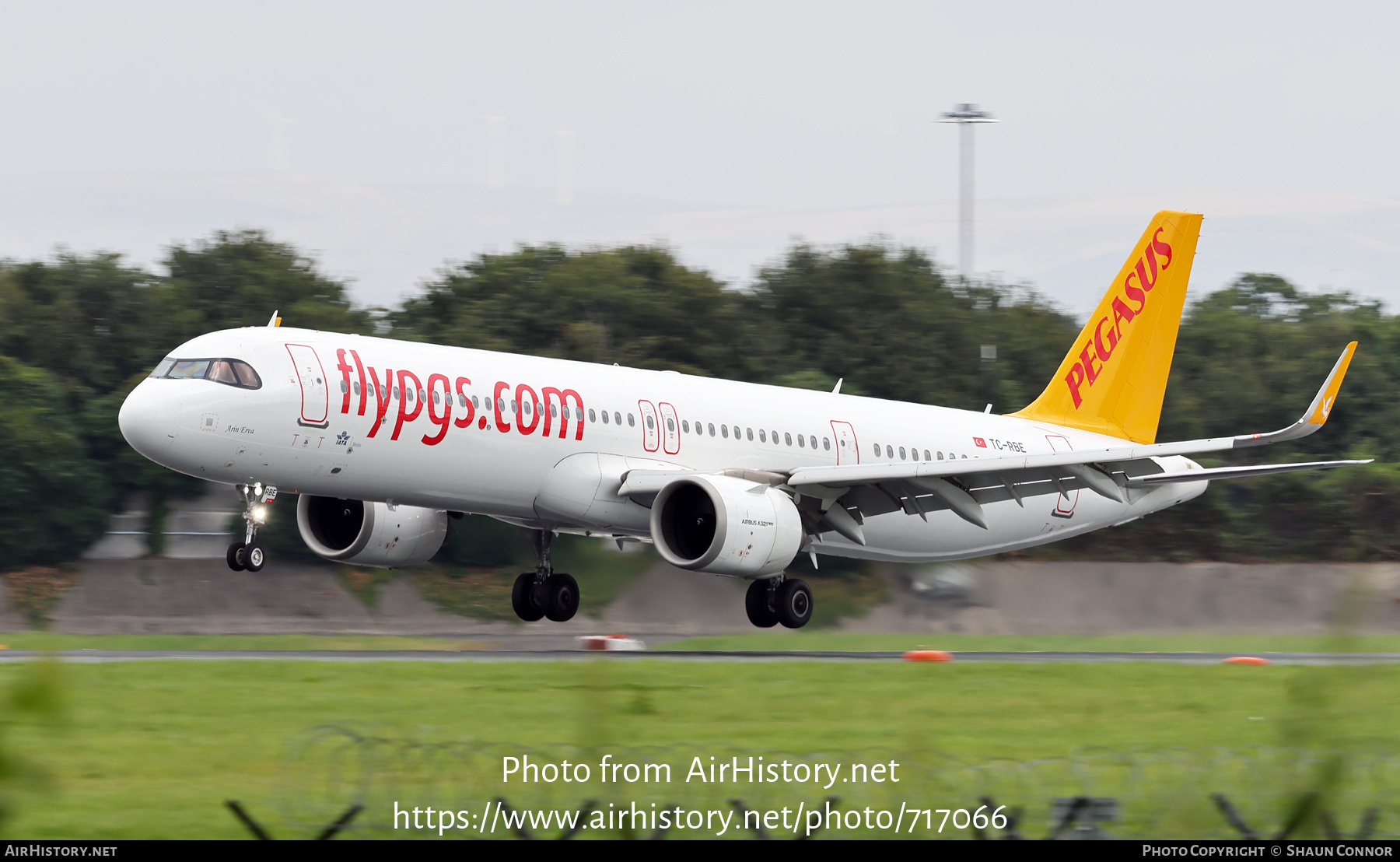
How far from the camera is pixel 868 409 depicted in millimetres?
29875

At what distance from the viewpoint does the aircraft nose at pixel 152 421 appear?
21.1 m

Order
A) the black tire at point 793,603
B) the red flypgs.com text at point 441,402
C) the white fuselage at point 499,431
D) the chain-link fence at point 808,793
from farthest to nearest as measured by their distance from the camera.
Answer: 1. the black tire at point 793,603
2. the red flypgs.com text at point 441,402
3. the white fuselage at point 499,431
4. the chain-link fence at point 808,793

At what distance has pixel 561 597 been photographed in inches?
1097

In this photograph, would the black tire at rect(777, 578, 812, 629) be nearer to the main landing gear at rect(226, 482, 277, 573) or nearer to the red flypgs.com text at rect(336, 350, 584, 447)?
the red flypgs.com text at rect(336, 350, 584, 447)

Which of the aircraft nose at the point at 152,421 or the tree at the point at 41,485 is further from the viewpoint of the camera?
the tree at the point at 41,485

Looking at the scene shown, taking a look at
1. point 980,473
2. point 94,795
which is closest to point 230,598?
point 980,473

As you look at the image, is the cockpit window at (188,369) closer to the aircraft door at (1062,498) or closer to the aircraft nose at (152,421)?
the aircraft nose at (152,421)

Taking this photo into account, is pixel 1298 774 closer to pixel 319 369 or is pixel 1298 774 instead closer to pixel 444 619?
pixel 319 369

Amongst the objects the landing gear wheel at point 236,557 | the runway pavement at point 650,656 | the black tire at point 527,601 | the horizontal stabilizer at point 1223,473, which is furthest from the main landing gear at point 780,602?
the landing gear wheel at point 236,557

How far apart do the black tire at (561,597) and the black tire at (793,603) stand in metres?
3.81

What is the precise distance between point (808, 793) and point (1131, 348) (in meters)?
24.2

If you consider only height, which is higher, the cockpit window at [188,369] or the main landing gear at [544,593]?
the cockpit window at [188,369]

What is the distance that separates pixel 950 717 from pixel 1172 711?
8.78 feet

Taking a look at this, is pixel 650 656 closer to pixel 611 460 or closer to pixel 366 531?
pixel 611 460
